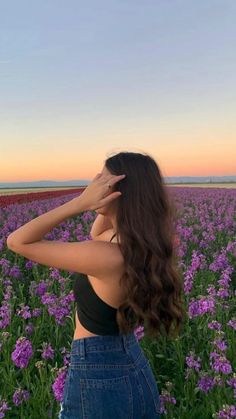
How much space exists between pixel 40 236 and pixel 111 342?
1.84ft

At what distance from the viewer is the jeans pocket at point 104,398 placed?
6.85ft

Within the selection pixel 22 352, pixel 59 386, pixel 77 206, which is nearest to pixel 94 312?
pixel 77 206

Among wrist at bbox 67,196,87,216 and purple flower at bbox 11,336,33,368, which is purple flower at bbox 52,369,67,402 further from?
wrist at bbox 67,196,87,216

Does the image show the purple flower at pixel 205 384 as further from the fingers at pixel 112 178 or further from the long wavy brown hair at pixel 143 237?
the fingers at pixel 112 178

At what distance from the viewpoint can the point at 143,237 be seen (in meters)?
2.13

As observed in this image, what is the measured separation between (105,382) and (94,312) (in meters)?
0.30

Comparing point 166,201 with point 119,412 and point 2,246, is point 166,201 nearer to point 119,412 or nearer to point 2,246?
point 119,412

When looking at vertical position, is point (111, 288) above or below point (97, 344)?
above

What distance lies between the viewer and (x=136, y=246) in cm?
211

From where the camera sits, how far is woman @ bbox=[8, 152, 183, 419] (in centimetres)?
204

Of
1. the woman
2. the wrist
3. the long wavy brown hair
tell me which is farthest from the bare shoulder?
the wrist

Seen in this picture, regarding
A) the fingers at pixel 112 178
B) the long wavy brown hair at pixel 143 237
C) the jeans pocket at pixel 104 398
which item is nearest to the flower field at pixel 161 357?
the long wavy brown hair at pixel 143 237

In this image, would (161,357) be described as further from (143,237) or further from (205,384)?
(143,237)

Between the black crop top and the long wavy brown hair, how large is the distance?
0.04 metres
